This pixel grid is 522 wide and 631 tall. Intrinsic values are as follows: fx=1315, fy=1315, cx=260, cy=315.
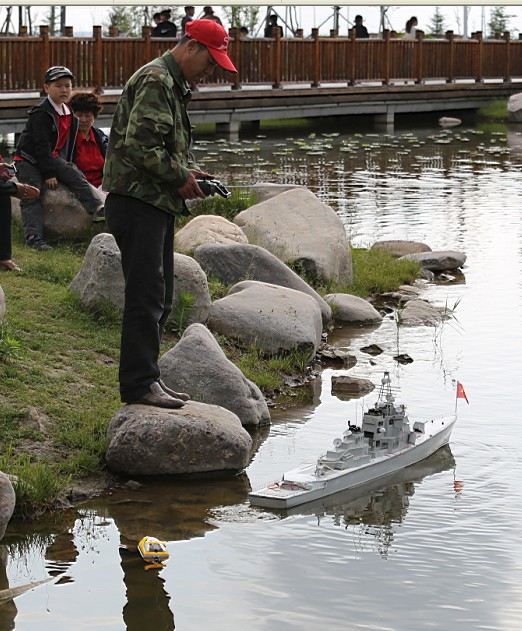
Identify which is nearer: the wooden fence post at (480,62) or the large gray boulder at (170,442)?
the large gray boulder at (170,442)

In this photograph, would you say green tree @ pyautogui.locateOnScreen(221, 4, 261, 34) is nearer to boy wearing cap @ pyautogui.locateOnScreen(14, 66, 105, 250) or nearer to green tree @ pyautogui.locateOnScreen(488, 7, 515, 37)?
green tree @ pyautogui.locateOnScreen(488, 7, 515, 37)

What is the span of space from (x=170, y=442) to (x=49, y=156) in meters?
4.67

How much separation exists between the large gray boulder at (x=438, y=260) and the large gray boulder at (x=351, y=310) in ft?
7.96

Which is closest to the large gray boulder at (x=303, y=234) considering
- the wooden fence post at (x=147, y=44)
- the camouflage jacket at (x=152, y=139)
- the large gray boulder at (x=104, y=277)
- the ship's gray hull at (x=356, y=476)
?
the large gray boulder at (x=104, y=277)

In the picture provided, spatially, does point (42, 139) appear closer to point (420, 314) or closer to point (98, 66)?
point (420, 314)

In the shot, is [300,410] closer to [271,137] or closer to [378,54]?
[271,137]

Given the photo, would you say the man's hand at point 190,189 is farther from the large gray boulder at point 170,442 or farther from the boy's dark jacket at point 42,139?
the boy's dark jacket at point 42,139

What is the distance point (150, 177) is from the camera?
6.52 metres

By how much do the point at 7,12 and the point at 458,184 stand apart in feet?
45.9

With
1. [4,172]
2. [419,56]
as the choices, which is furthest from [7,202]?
[419,56]

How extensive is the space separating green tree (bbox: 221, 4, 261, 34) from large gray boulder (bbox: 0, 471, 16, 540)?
35198 millimetres

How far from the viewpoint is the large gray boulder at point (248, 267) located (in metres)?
10.2

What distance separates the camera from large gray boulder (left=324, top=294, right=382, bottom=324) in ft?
35.7

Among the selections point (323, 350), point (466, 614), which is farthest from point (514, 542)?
point (323, 350)
